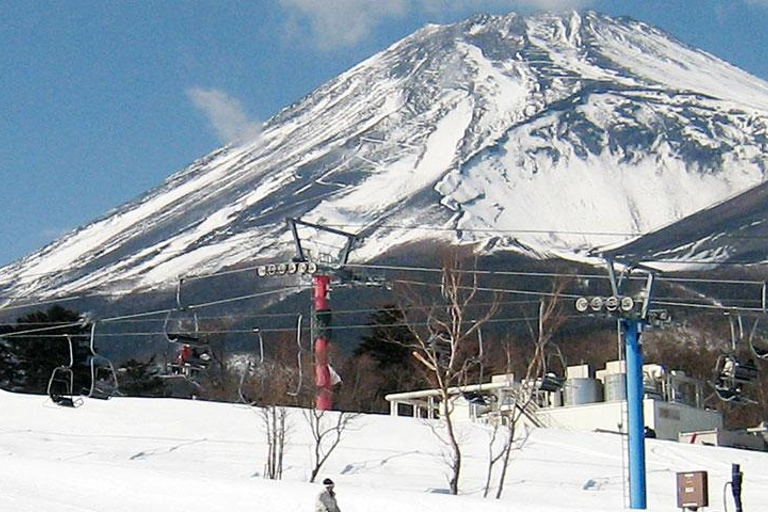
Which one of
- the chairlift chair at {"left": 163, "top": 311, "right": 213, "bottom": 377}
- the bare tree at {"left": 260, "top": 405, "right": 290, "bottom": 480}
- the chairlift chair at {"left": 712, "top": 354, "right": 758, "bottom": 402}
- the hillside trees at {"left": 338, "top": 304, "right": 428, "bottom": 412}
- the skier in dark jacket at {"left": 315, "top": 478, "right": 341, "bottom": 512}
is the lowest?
the skier in dark jacket at {"left": 315, "top": 478, "right": 341, "bottom": 512}

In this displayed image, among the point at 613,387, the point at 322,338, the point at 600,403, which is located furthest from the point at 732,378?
the point at 613,387

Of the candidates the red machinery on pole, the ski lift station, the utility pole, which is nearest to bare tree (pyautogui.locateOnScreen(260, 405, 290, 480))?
the red machinery on pole

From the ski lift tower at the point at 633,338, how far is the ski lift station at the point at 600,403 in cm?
2223

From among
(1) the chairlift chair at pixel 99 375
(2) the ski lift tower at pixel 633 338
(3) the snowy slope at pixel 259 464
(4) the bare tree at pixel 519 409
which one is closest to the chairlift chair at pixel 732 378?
(2) the ski lift tower at pixel 633 338

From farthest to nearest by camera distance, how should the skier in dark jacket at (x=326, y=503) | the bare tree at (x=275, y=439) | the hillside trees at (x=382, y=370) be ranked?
the hillside trees at (x=382, y=370), the bare tree at (x=275, y=439), the skier in dark jacket at (x=326, y=503)

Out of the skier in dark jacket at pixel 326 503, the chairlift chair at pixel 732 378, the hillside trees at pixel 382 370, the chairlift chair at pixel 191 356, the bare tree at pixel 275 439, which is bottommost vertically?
the skier in dark jacket at pixel 326 503

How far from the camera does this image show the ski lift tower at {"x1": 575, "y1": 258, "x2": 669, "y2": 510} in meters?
32.3

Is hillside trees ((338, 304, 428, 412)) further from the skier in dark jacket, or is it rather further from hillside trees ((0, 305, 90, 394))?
the skier in dark jacket

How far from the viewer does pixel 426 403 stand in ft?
218

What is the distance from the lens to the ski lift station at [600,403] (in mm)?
59969

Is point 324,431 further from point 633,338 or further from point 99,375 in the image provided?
point 99,375

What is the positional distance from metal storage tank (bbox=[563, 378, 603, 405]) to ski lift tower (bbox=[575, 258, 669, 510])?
3239 cm

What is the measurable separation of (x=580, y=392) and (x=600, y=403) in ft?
7.20

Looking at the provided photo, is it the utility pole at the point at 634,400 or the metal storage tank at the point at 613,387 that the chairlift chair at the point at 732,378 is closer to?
the utility pole at the point at 634,400
